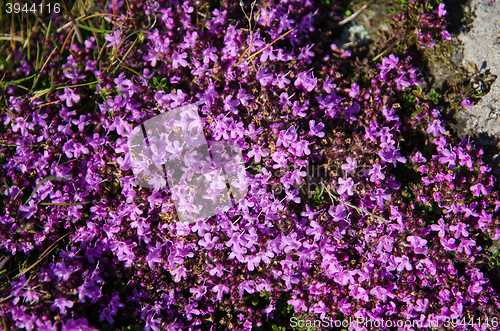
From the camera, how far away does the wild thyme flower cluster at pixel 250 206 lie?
3.77m

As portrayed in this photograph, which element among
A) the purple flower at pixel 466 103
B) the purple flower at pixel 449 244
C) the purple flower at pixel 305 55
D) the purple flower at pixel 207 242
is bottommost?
the purple flower at pixel 207 242

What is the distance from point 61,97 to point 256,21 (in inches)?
103

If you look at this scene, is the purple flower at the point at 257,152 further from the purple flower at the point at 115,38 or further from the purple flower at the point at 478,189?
the purple flower at the point at 478,189

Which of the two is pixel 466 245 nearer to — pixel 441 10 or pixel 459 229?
pixel 459 229

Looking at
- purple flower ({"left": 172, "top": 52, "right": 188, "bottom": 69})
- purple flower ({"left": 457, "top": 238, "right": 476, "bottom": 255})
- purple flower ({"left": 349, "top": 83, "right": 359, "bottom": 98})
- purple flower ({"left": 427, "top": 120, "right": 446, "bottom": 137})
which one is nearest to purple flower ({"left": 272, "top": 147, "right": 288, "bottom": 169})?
purple flower ({"left": 349, "top": 83, "right": 359, "bottom": 98})

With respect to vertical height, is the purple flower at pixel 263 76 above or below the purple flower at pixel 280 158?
above

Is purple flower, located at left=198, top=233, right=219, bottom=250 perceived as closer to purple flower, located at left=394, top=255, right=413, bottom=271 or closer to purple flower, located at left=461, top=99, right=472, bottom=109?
purple flower, located at left=394, top=255, right=413, bottom=271

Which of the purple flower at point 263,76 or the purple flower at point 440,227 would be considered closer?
the purple flower at point 440,227

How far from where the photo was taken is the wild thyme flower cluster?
3.77 m

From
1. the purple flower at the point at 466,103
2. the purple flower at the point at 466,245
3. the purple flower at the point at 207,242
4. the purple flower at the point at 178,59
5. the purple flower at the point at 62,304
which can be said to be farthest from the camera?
the purple flower at the point at 466,103

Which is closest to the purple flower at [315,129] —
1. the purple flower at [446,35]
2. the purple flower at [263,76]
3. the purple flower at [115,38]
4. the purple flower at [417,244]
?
the purple flower at [263,76]

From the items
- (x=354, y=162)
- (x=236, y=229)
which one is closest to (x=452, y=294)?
(x=354, y=162)

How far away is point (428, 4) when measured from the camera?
14.8 feet

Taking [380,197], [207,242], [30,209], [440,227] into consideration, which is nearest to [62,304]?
[30,209]
